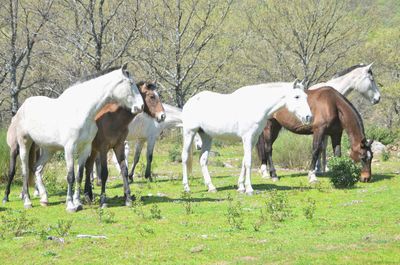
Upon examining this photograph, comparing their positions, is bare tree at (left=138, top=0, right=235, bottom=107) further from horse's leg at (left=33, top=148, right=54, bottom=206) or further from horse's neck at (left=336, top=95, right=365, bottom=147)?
horse's leg at (left=33, top=148, right=54, bottom=206)

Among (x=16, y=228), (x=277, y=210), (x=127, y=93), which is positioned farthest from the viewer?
(x=127, y=93)

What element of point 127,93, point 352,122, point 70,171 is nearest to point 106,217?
point 70,171

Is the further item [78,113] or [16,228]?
[78,113]

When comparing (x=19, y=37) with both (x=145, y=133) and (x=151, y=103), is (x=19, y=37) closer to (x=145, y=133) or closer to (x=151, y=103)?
(x=145, y=133)

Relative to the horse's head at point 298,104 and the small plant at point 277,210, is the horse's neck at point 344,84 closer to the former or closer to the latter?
the horse's head at point 298,104

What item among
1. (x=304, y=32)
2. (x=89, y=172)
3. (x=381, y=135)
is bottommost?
(x=89, y=172)

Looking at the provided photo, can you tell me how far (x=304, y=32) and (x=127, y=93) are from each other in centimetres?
3437

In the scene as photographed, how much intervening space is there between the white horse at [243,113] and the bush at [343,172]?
1489 millimetres

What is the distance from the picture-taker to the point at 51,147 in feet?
44.6

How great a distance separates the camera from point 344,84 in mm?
19688

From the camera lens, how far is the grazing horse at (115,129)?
44.1 ft

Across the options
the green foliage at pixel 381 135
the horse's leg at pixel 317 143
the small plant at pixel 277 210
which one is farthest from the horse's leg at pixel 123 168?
the green foliage at pixel 381 135

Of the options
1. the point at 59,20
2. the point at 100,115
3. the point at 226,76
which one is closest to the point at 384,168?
the point at 100,115

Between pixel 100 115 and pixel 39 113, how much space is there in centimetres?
130
